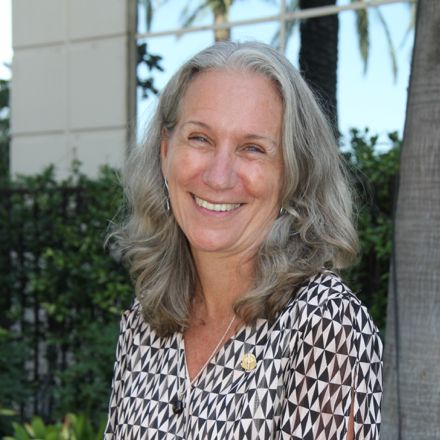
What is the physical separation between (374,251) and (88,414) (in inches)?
89.2

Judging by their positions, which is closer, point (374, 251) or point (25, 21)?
point (374, 251)

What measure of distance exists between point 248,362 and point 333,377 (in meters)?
0.28

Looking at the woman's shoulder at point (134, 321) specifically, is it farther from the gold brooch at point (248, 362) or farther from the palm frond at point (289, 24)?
the palm frond at point (289, 24)

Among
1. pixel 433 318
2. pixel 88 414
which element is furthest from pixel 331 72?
pixel 433 318

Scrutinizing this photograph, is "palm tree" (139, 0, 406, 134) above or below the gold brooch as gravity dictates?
above

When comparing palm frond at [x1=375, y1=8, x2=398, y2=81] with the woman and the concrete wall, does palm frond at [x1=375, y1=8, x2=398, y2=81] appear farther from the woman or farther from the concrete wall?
the woman

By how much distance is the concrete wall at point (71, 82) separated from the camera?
7070mm

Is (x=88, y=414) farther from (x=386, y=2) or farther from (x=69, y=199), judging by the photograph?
(x=386, y=2)

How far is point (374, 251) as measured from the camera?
16.4ft

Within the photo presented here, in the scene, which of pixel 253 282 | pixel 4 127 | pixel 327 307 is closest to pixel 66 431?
pixel 253 282

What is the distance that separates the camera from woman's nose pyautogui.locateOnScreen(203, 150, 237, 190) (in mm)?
2176

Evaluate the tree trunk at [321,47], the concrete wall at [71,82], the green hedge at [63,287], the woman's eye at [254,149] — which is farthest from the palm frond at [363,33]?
the woman's eye at [254,149]

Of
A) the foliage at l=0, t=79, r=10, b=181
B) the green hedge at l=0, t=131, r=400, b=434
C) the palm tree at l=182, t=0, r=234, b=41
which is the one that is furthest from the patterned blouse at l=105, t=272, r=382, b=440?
the foliage at l=0, t=79, r=10, b=181

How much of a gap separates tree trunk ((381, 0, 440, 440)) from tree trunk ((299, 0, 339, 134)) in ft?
9.96
